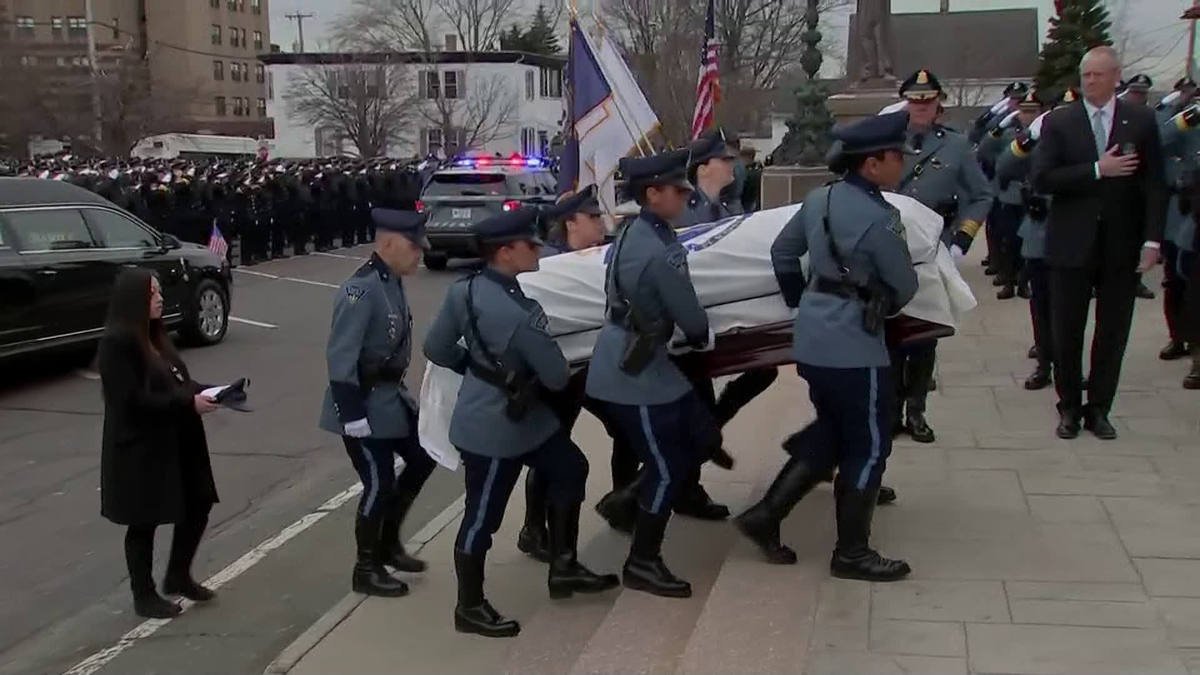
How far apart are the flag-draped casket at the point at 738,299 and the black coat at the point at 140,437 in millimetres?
1022

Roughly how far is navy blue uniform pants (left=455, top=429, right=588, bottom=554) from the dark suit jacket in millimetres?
3179

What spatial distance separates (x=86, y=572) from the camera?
6027 millimetres

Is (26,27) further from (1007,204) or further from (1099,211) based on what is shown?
(1099,211)

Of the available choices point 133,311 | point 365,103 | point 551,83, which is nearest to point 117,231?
point 133,311

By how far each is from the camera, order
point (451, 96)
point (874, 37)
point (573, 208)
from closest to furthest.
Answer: point (573, 208), point (874, 37), point (451, 96)

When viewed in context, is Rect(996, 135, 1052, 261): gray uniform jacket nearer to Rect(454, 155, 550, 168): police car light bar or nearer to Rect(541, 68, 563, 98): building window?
Rect(454, 155, 550, 168): police car light bar

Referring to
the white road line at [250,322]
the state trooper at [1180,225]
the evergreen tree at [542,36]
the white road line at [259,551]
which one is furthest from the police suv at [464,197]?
the evergreen tree at [542,36]

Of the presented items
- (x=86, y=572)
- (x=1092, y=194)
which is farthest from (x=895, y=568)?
(x=86, y=572)

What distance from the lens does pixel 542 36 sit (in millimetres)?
81500

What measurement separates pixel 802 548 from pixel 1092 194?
8.72ft

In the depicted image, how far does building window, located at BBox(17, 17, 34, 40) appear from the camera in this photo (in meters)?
74.8

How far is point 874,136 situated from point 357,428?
2.32 m

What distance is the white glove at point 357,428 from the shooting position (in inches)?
199

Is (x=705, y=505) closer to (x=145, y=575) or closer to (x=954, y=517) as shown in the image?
(x=954, y=517)
